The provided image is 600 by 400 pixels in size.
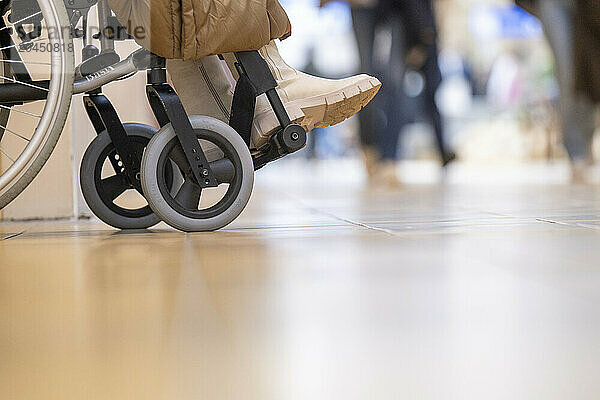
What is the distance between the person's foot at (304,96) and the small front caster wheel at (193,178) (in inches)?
2.7

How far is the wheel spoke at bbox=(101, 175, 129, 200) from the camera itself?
55.0 inches

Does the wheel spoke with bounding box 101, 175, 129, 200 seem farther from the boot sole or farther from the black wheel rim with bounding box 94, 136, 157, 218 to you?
the boot sole

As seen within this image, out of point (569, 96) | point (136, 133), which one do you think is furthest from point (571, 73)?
point (136, 133)

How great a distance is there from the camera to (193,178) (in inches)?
48.9

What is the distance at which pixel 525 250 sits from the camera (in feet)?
3.40

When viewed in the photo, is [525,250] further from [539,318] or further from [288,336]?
[288,336]

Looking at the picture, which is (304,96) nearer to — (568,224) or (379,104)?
(568,224)

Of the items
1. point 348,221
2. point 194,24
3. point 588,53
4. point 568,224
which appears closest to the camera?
point 194,24

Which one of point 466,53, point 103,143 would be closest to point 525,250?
point 103,143

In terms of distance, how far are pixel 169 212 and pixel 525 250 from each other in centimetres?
53

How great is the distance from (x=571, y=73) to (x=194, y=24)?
92.6 inches

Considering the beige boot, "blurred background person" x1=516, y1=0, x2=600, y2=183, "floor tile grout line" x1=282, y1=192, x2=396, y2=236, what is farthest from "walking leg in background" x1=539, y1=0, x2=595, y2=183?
the beige boot

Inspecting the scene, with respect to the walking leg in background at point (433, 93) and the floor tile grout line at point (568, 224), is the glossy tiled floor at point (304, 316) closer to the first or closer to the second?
the floor tile grout line at point (568, 224)

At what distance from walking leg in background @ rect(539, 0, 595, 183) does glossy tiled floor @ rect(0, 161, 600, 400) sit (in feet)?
6.81
